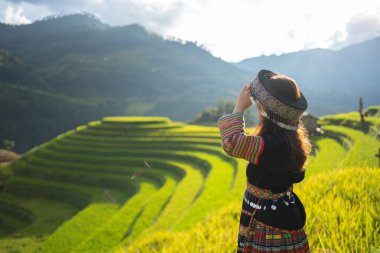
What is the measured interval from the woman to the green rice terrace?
0.60m

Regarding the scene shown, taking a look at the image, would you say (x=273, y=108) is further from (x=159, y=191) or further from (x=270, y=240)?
(x=159, y=191)

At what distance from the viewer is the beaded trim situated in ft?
7.49

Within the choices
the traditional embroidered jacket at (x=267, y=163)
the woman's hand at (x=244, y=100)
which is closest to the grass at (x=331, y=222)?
the traditional embroidered jacket at (x=267, y=163)

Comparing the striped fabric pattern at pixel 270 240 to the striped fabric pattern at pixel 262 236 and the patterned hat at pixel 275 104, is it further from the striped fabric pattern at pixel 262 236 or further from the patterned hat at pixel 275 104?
the patterned hat at pixel 275 104

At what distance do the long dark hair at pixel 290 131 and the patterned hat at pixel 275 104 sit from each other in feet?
0.13

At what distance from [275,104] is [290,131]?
298 mm

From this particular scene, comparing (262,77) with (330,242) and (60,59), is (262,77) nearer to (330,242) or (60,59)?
(330,242)

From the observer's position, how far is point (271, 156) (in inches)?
89.2

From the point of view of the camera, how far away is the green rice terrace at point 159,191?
4641 mm

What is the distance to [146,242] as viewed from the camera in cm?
677

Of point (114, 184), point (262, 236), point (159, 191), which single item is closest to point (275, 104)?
point (262, 236)

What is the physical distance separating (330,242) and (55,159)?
108 feet

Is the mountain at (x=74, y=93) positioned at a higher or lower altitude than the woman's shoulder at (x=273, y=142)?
higher

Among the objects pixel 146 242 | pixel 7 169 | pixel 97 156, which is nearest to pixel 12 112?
pixel 7 169
